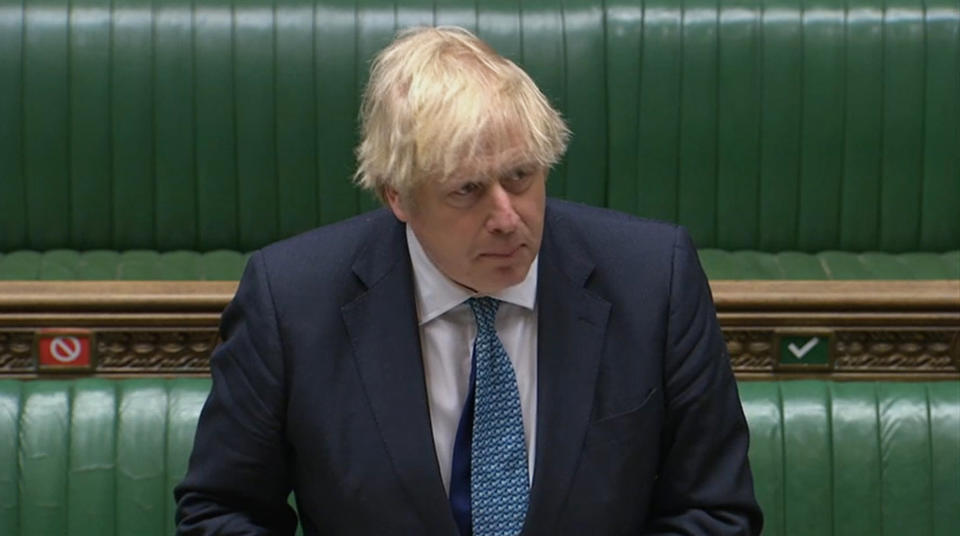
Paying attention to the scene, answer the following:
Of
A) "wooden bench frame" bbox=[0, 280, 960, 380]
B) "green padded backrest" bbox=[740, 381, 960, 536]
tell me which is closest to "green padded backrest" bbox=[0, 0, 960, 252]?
"wooden bench frame" bbox=[0, 280, 960, 380]

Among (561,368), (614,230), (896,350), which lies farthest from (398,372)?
(896,350)

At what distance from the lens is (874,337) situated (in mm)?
3092

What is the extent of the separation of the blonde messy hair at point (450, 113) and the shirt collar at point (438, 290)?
0.15 metres

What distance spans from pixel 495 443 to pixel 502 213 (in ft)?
0.82

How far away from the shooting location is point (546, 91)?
367 centimetres

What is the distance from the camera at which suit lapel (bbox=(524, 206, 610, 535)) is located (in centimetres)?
180

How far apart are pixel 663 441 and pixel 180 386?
1.28 meters

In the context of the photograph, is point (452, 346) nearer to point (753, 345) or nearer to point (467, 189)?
point (467, 189)

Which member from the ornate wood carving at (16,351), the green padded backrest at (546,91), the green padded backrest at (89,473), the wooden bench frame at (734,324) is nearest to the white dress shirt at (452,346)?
the green padded backrest at (89,473)

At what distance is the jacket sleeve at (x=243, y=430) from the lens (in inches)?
71.2

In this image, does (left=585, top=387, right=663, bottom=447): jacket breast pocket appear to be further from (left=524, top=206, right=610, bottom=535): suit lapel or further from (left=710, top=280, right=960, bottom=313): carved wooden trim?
(left=710, top=280, right=960, bottom=313): carved wooden trim

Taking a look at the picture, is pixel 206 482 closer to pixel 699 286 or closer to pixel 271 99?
pixel 699 286

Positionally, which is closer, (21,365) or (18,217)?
(21,365)

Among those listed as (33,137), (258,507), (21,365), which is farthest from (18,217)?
(258,507)
